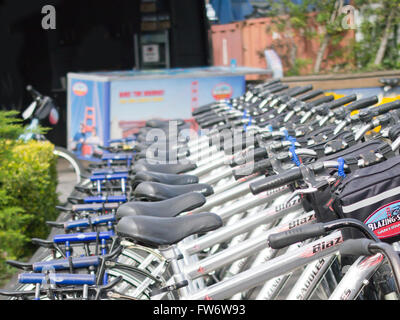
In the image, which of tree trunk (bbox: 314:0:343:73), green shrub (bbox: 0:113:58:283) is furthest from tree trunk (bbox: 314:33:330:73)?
green shrub (bbox: 0:113:58:283)

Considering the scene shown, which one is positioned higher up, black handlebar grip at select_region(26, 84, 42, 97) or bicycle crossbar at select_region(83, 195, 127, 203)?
black handlebar grip at select_region(26, 84, 42, 97)

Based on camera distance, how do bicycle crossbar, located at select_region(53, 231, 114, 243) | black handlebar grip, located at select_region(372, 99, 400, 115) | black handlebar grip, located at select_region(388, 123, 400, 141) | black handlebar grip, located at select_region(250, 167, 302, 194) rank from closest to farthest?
black handlebar grip, located at select_region(250, 167, 302, 194) < black handlebar grip, located at select_region(388, 123, 400, 141) < bicycle crossbar, located at select_region(53, 231, 114, 243) < black handlebar grip, located at select_region(372, 99, 400, 115)

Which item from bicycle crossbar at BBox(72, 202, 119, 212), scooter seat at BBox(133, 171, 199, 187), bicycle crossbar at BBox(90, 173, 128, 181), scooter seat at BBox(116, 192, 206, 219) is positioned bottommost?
bicycle crossbar at BBox(90, 173, 128, 181)

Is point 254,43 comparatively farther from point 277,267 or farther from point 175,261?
point 277,267

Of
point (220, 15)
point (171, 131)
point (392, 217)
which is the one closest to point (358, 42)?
point (220, 15)

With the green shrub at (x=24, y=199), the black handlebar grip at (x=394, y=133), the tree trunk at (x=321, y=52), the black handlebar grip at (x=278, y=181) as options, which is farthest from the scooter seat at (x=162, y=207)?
the tree trunk at (x=321, y=52)

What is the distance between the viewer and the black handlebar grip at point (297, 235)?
2.39 meters

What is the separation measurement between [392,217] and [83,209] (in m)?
2.29

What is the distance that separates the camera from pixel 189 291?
291 cm

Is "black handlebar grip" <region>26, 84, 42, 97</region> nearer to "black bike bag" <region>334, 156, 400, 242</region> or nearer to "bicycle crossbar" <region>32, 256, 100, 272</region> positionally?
"bicycle crossbar" <region>32, 256, 100, 272</region>

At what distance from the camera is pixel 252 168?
348 centimetres

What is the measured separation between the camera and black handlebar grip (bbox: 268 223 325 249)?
2.39 metres

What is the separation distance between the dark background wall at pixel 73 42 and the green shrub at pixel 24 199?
506 centimetres
